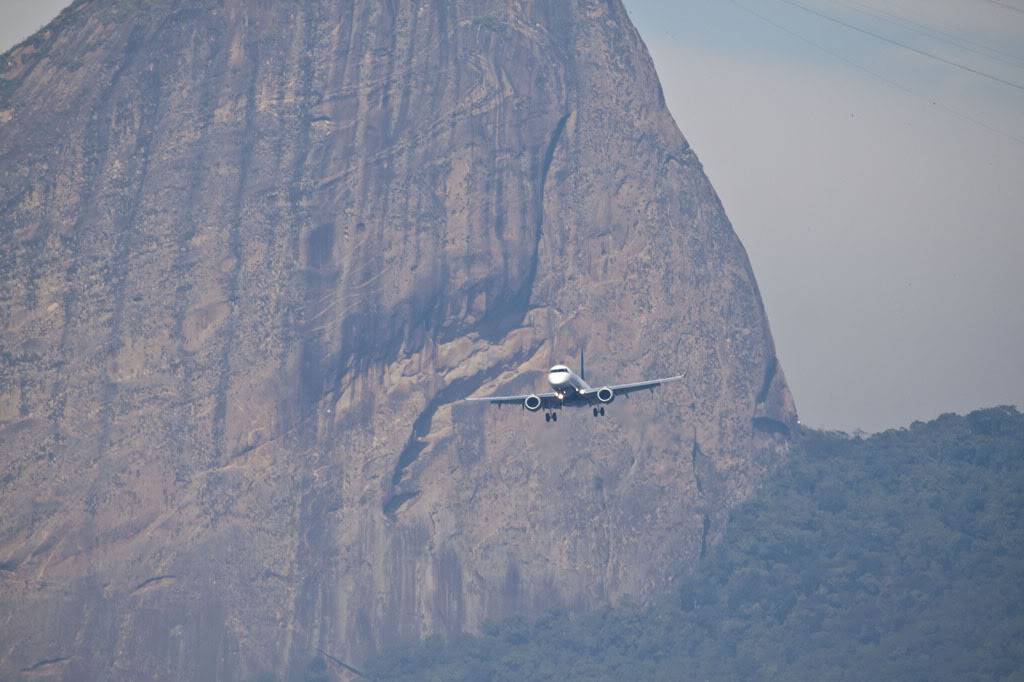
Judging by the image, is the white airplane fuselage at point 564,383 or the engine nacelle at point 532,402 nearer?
the white airplane fuselage at point 564,383

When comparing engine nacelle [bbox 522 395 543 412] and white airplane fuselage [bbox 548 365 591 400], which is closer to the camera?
white airplane fuselage [bbox 548 365 591 400]

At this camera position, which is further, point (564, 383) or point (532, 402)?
point (564, 383)

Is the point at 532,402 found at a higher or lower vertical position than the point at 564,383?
lower

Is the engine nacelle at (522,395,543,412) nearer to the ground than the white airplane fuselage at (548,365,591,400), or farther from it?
nearer to the ground

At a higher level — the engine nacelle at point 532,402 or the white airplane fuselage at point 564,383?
the white airplane fuselage at point 564,383
